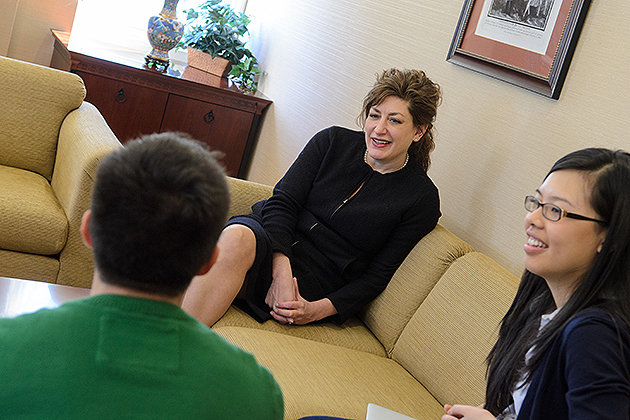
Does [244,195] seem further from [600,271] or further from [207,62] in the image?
[207,62]

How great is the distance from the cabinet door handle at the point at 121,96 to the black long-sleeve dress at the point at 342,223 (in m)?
1.55

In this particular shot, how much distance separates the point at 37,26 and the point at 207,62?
1013 millimetres

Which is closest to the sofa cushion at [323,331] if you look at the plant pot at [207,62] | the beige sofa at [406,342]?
the beige sofa at [406,342]

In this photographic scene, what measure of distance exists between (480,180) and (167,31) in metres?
2.16

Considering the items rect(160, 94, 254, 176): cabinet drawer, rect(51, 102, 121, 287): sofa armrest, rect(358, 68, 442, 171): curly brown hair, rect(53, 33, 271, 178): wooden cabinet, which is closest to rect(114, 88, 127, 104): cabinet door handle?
rect(53, 33, 271, 178): wooden cabinet

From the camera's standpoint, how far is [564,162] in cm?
116

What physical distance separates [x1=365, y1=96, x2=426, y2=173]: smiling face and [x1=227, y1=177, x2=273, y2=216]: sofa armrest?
0.46 m

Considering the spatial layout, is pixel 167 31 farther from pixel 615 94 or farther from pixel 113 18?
pixel 615 94

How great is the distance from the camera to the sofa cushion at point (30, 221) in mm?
2004

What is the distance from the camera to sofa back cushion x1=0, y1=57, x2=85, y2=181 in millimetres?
2375

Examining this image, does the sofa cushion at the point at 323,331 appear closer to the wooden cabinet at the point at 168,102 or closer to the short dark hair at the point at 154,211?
the short dark hair at the point at 154,211

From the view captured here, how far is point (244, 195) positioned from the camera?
2244 millimetres

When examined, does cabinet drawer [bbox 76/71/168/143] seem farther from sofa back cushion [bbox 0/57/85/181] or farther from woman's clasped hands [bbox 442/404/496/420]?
woman's clasped hands [bbox 442/404/496/420]

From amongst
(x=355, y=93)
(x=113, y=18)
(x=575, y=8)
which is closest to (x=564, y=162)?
(x=575, y=8)
